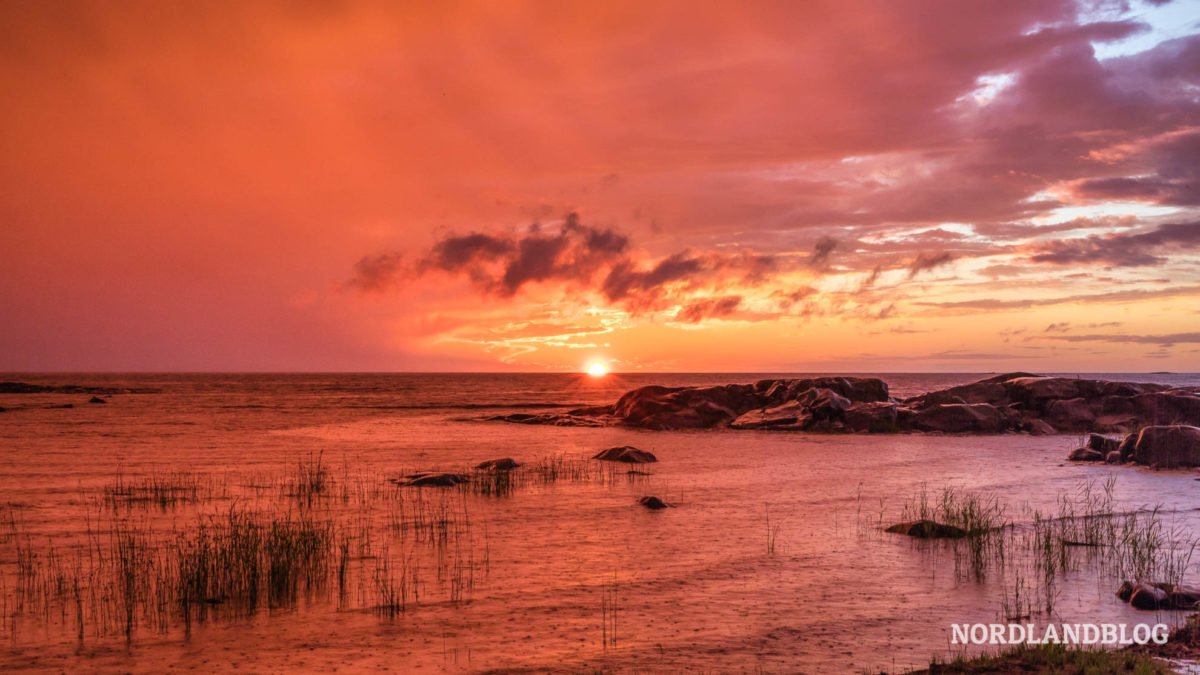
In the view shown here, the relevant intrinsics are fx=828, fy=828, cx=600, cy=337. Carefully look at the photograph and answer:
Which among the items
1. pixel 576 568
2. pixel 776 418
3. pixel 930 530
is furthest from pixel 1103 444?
pixel 576 568

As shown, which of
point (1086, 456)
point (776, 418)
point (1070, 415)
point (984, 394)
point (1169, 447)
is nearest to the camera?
point (1169, 447)

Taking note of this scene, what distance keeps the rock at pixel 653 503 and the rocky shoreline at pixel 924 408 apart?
113 feet

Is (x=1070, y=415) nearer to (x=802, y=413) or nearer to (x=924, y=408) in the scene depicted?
(x=924, y=408)

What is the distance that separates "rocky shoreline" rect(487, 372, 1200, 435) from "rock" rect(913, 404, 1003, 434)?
2.5 inches

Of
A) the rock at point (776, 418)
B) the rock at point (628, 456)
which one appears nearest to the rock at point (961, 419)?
the rock at point (776, 418)

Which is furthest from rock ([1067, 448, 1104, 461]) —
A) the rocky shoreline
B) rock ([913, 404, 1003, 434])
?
rock ([913, 404, 1003, 434])

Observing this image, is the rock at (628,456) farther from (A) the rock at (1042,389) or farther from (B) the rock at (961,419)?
(A) the rock at (1042,389)

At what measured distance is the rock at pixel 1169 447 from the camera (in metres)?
35.2

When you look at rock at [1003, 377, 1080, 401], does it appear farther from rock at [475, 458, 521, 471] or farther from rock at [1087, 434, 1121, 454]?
rock at [475, 458, 521, 471]

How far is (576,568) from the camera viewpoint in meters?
17.5

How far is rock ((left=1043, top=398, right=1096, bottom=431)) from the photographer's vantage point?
2255 inches

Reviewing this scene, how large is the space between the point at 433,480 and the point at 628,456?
35.7ft

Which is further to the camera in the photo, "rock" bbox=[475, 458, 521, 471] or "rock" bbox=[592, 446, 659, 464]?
"rock" bbox=[592, 446, 659, 464]

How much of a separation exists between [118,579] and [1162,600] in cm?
1894
